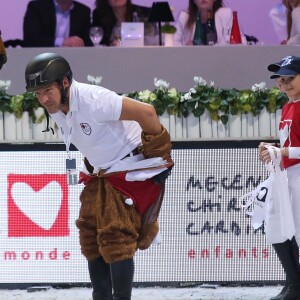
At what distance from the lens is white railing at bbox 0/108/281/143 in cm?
688

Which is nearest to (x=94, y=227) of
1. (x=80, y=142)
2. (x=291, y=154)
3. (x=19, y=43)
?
(x=80, y=142)

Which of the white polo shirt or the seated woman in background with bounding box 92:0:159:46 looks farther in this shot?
the seated woman in background with bounding box 92:0:159:46

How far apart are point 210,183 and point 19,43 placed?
3.31 metres

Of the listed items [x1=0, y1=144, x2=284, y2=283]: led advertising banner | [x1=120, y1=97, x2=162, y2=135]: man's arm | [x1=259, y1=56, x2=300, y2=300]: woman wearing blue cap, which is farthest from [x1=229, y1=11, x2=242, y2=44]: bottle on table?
[x1=120, y1=97, x2=162, y2=135]: man's arm

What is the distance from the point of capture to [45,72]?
5121mm

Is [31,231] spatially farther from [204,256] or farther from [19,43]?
[19,43]

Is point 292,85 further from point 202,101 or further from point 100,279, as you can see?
point 100,279

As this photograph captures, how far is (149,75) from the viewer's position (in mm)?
8312

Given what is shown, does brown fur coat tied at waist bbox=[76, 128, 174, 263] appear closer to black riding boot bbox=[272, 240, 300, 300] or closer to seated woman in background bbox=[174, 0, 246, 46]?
black riding boot bbox=[272, 240, 300, 300]

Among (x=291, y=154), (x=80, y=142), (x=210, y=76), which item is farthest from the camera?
(x=210, y=76)

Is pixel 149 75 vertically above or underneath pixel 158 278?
above

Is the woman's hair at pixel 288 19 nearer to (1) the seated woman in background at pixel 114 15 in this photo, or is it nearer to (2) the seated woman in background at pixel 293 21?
(2) the seated woman in background at pixel 293 21

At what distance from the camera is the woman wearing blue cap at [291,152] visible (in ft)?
19.6

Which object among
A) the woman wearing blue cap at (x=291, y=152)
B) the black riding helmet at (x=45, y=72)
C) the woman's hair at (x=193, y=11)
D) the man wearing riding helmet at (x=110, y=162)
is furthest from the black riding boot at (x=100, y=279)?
the woman's hair at (x=193, y=11)
